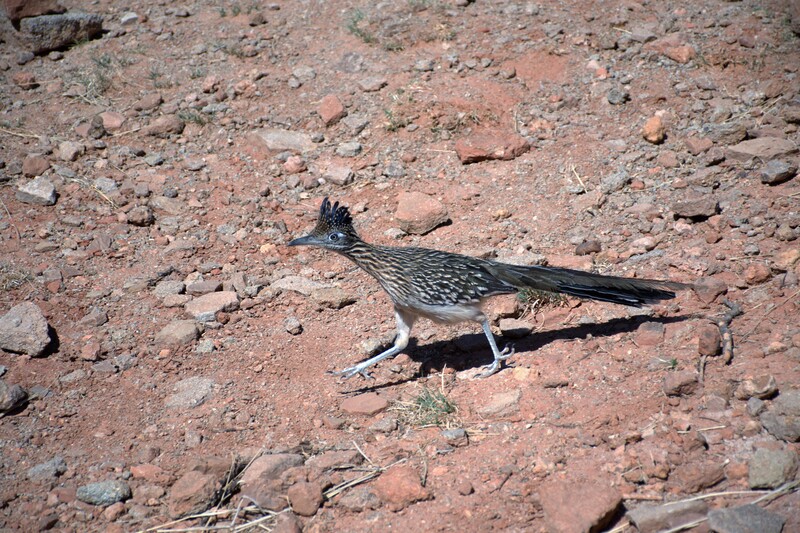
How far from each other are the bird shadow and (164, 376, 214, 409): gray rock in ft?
3.80

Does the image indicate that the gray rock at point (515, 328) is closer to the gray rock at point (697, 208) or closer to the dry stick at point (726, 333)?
the dry stick at point (726, 333)

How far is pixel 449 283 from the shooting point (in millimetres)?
5734

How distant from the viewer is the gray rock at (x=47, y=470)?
5043 mm

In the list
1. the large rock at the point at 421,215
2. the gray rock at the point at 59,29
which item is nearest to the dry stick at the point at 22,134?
the gray rock at the point at 59,29

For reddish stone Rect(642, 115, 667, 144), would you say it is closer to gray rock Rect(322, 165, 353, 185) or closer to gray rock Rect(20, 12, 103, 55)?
gray rock Rect(322, 165, 353, 185)

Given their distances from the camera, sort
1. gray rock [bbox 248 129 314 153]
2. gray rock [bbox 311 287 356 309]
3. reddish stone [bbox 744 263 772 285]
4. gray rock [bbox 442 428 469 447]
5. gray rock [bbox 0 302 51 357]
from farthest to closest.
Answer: gray rock [bbox 248 129 314 153] < gray rock [bbox 311 287 356 309] < gray rock [bbox 0 302 51 357] < reddish stone [bbox 744 263 772 285] < gray rock [bbox 442 428 469 447]

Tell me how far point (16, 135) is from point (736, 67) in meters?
8.88

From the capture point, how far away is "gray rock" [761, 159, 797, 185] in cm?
666

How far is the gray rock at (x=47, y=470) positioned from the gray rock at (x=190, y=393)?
0.91 m

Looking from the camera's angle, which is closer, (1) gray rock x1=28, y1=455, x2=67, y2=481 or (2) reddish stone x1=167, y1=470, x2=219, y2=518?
(2) reddish stone x1=167, y1=470, x2=219, y2=518

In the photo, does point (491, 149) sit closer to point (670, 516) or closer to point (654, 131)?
point (654, 131)

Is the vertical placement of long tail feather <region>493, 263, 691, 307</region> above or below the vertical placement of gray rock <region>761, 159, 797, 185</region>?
below

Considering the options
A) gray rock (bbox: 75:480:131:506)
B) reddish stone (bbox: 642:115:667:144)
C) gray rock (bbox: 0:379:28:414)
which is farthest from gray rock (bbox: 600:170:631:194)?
gray rock (bbox: 0:379:28:414)

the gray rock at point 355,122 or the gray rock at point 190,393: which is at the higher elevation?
the gray rock at point 355,122
